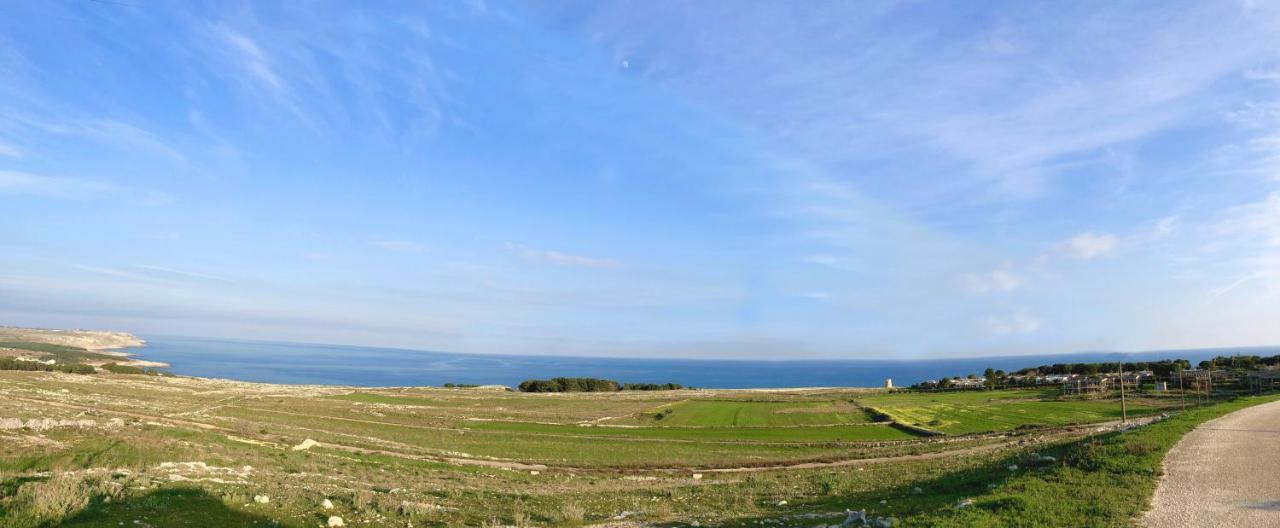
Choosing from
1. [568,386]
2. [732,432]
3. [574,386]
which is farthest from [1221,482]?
[568,386]

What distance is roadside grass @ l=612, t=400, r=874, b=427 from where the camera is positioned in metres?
69.6

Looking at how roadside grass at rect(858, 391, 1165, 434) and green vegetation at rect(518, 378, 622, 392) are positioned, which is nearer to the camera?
roadside grass at rect(858, 391, 1165, 434)

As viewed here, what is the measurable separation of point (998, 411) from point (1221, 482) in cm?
5924

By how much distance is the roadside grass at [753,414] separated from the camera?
6956 centimetres

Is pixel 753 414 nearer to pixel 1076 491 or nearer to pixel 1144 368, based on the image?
pixel 1076 491

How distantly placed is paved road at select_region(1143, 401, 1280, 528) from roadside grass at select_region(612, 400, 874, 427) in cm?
4634

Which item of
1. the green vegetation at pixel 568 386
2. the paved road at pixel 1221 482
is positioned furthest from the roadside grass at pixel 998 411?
A: the green vegetation at pixel 568 386

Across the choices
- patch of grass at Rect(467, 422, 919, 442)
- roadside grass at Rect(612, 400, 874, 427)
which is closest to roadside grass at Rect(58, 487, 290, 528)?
patch of grass at Rect(467, 422, 919, 442)

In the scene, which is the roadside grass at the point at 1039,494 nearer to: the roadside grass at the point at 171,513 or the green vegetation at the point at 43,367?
the roadside grass at the point at 171,513

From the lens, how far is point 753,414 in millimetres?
78188

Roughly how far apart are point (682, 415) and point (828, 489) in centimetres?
5510

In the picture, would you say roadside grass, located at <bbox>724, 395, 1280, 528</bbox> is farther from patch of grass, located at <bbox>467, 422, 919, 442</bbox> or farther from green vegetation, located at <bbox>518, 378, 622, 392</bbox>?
green vegetation, located at <bbox>518, 378, 622, 392</bbox>

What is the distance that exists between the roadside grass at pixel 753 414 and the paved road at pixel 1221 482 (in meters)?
46.3

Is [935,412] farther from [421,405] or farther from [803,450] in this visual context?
[421,405]
